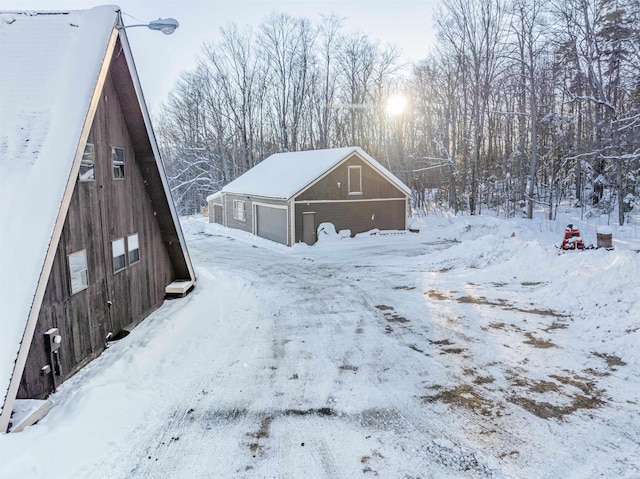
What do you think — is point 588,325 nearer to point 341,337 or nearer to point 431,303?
point 431,303

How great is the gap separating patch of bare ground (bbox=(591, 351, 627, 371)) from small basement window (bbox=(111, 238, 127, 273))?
9196 mm

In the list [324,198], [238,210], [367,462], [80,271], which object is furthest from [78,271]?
[238,210]

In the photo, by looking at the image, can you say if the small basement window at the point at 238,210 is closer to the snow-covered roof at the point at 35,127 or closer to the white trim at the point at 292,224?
the white trim at the point at 292,224

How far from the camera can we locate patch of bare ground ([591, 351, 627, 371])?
7469mm

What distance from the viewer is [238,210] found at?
29.0 metres

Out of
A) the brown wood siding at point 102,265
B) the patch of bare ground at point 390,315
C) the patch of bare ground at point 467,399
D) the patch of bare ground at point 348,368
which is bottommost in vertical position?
the patch of bare ground at point 467,399

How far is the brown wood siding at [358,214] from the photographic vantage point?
75.4 ft

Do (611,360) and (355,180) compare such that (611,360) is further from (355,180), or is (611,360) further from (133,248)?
(355,180)

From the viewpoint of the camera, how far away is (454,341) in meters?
8.81

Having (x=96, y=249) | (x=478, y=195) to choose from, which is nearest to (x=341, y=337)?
(x=96, y=249)

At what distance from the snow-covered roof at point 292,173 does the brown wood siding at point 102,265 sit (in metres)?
11.9

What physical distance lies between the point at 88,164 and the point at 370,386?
622 centimetres

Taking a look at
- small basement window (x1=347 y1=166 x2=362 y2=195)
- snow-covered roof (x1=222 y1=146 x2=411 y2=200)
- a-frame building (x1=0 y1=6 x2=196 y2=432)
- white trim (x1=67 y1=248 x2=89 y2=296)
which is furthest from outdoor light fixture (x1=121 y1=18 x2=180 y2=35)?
small basement window (x1=347 y1=166 x2=362 y2=195)

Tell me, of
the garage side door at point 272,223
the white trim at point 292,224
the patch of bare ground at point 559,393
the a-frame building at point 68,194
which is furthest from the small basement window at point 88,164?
the garage side door at point 272,223
